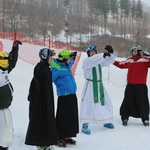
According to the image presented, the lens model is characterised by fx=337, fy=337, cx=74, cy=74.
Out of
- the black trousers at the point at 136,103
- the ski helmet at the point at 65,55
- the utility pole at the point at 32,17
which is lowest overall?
the black trousers at the point at 136,103

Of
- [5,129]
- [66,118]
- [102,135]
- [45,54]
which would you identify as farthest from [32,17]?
[5,129]

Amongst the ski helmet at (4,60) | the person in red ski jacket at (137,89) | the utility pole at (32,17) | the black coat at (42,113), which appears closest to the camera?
the ski helmet at (4,60)

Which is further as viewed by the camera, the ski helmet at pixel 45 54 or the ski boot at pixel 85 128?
the ski boot at pixel 85 128

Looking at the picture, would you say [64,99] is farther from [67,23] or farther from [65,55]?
[67,23]

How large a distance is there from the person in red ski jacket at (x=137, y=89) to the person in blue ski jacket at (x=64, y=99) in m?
1.74

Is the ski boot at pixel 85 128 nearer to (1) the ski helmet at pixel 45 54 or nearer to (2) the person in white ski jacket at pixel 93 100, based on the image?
(2) the person in white ski jacket at pixel 93 100

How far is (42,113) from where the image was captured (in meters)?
4.60

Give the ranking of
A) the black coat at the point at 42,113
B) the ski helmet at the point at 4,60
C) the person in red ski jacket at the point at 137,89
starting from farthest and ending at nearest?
1. the person in red ski jacket at the point at 137,89
2. the black coat at the point at 42,113
3. the ski helmet at the point at 4,60

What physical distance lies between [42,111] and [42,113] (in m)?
0.03

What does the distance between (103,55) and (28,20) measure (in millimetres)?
42058

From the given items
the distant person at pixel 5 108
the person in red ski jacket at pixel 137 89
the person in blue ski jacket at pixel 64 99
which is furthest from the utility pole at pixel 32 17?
the distant person at pixel 5 108

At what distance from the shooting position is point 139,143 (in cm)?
548

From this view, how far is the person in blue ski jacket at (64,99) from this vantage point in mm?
5250

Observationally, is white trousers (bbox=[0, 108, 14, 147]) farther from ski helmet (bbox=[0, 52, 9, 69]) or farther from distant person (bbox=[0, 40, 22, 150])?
ski helmet (bbox=[0, 52, 9, 69])
